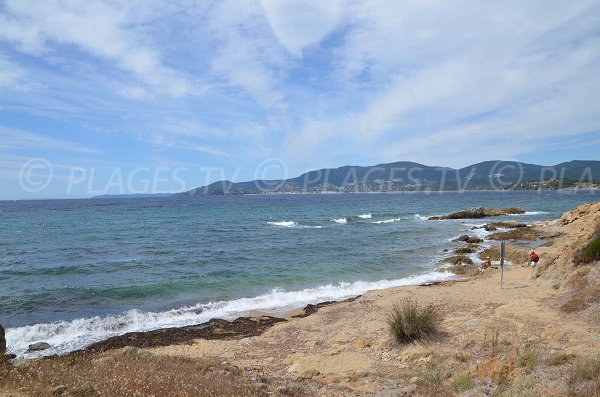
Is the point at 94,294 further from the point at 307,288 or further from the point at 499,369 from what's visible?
the point at 499,369

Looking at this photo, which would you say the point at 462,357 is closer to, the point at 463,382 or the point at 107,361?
the point at 463,382

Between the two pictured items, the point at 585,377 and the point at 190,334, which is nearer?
the point at 585,377

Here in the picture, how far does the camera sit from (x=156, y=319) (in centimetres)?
1625

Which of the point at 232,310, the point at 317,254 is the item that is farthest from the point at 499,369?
the point at 317,254

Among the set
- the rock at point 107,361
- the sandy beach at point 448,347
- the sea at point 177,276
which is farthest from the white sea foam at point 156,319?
the rock at point 107,361

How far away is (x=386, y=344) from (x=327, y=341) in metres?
2.23

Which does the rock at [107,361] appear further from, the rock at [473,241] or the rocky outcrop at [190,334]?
the rock at [473,241]

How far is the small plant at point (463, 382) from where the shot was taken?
6802 millimetres

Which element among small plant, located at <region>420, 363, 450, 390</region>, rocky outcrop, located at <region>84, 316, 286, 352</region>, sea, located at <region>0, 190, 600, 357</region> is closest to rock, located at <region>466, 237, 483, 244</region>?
sea, located at <region>0, 190, 600, 357</region>

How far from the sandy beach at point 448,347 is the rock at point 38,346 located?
3.23 meters

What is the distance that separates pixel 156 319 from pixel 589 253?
644 inches

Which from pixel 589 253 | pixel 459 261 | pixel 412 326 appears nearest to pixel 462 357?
pixel 412 326

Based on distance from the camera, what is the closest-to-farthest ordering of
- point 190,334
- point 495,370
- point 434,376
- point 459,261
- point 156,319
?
point 495,370 → point 434,376 → point 190,334 → point 156,319 → point 459,261

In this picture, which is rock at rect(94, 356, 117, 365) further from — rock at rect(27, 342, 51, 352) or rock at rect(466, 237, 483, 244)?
rock at rect(466, 237, 483, 244)
